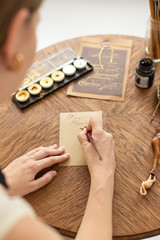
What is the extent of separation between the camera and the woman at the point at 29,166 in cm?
Result: 55

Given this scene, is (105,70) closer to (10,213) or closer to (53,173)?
(53,173)

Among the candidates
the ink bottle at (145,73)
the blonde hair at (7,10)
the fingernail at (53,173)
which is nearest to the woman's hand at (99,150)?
the fingernail at (53,173)

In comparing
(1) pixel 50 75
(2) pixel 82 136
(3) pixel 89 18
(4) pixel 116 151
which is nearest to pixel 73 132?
(2) pixel 82 136

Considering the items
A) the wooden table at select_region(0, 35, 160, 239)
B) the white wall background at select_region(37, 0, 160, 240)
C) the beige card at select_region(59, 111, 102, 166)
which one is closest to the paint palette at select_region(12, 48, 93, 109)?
the wooden table at select_region(0, 35, 160, 239)

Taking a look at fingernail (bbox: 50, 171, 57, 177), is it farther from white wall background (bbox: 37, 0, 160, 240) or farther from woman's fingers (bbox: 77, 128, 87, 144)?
white wall background (bbox: 37, 0, 160, 240)

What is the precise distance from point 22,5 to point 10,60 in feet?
0.35

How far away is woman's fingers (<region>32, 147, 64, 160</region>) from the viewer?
1064 millimetres

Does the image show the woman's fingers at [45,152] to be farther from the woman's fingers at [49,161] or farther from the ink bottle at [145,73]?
the ink bottle at [145,73]

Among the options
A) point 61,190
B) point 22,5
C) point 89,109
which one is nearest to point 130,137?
point 89,109

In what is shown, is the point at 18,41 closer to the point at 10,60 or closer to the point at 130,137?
the point at 10,60

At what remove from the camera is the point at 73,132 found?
1.15 m

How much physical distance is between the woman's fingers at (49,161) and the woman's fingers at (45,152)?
0.06ft

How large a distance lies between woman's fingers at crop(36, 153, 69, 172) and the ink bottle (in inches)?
17.7

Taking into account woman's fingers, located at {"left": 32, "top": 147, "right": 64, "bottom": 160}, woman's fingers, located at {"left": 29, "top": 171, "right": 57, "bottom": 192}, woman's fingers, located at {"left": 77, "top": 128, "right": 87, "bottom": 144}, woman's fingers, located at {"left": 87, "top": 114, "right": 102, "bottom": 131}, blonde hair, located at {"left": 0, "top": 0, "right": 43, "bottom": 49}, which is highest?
blonde hair, located at {"left": 0, "top": 0, "right": 43, "bottom": 49}
